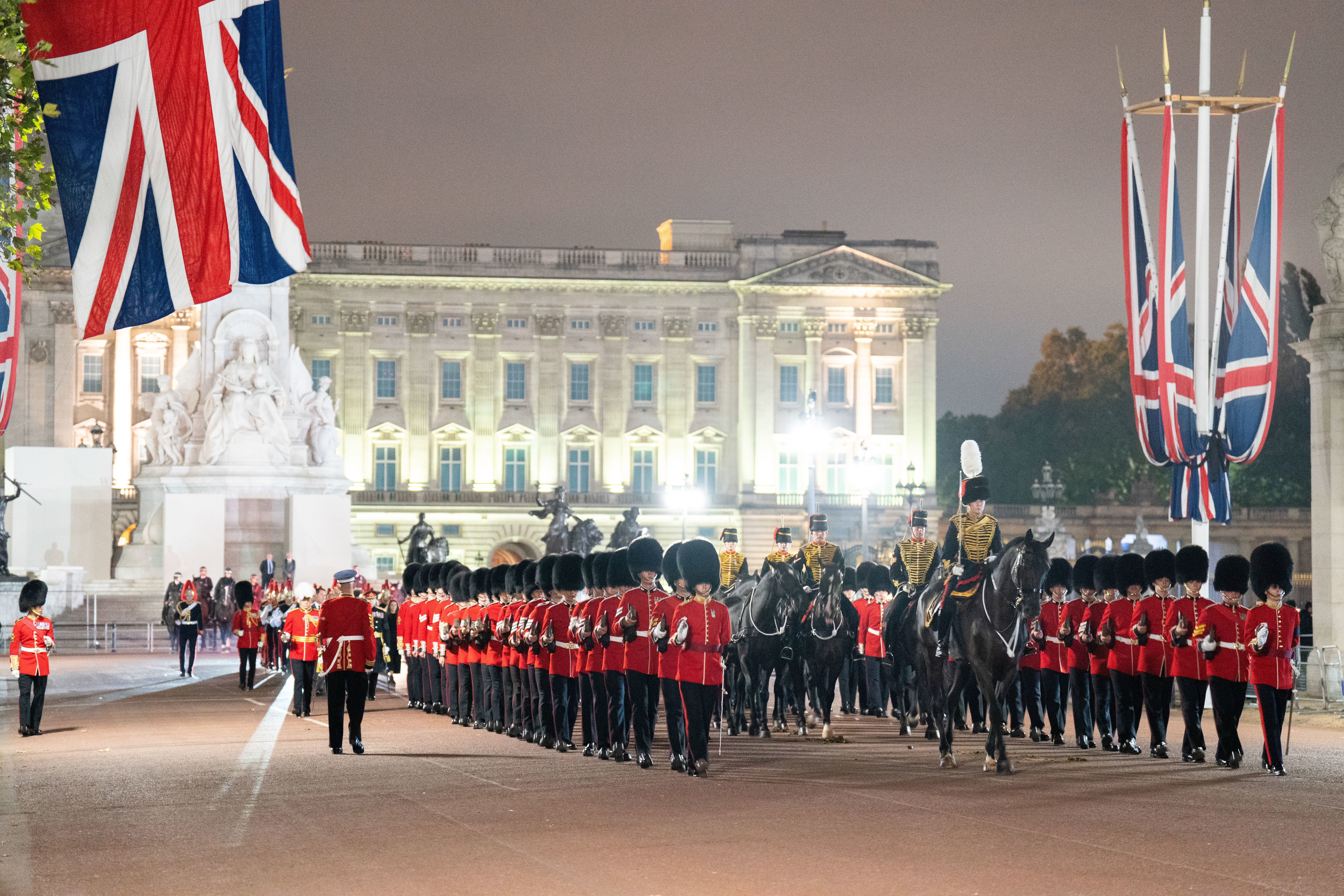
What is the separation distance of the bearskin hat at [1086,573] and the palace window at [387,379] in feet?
177

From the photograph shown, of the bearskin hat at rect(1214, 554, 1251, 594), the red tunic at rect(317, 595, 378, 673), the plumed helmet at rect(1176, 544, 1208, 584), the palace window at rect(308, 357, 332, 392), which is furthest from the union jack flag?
the palace window at rect(308, 357, 332, 392)

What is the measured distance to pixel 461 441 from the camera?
66750mm

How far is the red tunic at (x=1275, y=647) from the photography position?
1195 centimetres

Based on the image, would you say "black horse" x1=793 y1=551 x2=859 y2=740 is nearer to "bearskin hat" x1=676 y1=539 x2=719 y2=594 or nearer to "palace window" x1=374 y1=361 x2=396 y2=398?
"bearskin hat" x1=676 y1=539 x2=719 y2=594

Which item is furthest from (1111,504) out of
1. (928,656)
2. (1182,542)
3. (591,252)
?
(928,656)

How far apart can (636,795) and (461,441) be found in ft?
186

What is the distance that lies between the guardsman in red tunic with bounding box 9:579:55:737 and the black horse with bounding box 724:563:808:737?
6.17 meters

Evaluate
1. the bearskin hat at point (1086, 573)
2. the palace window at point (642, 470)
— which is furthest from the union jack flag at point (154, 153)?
the palace window at point (642, 470)

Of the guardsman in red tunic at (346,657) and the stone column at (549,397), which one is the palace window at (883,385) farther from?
the guardsman in red tunic at (346,657)

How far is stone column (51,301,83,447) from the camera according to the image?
205 feet

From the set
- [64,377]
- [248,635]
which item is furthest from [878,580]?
[64,377]

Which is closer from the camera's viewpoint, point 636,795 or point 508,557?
point 636,795

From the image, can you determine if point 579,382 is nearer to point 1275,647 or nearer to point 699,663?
point 699,663

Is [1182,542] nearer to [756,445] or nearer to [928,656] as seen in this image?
[756,445]
